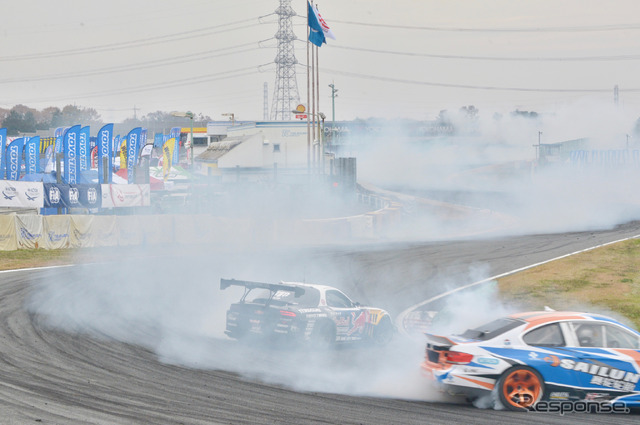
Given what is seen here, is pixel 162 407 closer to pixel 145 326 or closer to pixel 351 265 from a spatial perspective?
pixel 145 326

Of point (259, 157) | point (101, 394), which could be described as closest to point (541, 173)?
point (259, 157)

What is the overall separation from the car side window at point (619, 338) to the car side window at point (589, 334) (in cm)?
10

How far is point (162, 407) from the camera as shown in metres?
9.10

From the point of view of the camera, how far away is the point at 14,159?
4031cm

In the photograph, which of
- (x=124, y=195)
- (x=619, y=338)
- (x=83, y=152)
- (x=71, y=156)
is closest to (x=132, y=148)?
(x=83, y=152)

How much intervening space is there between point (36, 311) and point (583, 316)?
12.4m

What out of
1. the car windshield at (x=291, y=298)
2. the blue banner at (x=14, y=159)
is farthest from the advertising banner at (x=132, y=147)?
the car windshield at (x=291, y=298)

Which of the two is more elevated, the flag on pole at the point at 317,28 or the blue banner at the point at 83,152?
the flag on pole at the point at 317,28

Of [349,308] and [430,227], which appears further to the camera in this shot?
[430,227]

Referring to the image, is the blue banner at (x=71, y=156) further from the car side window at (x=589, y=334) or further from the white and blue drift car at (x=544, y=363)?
the car side window at (x=589, y=334)

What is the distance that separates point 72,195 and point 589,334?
28.3 m

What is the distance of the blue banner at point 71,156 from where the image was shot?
3847cm

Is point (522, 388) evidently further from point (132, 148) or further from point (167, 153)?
point (167, 153)

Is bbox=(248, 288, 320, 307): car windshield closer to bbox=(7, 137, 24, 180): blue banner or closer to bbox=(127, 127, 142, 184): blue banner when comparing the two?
bbox=(7, 137, 24, 180): blue banner
